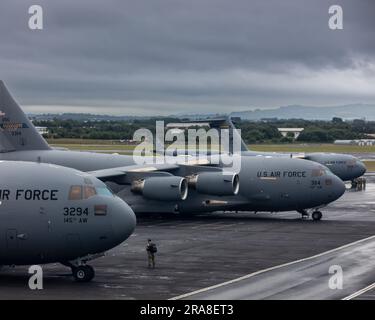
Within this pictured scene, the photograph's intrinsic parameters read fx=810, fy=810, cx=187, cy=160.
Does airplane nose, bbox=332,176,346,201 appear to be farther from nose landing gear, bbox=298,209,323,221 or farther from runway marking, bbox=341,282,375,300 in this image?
runway marking, bbox=341,282,375,300

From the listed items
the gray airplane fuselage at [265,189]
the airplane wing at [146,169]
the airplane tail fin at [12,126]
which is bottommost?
the gray airplane fuselage at [265,189]

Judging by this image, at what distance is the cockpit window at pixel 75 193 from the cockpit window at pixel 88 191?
17 centimetres

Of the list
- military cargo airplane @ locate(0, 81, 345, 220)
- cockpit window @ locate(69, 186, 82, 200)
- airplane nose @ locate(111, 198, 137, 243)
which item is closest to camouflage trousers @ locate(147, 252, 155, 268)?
airplane nose @ locate(111, 198, 137, 243)

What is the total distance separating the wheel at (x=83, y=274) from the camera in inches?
1066

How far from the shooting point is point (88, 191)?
89.0 ft

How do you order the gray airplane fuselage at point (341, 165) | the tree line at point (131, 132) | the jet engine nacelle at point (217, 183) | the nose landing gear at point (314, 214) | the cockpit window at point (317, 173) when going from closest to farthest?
the jet engine nacelle at point (217, 183), the cockpit window at point (317, 173), the nose landing gear at point (314, 214), the gray airplane fuselage at point (341, 165), the tree line at point (131, 132)

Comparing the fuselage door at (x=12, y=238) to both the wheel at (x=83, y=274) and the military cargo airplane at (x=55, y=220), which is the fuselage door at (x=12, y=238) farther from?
the wheel at (x=83, y=274)

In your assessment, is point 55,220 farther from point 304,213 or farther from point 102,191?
point 304,213

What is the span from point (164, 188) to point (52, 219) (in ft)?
68.4

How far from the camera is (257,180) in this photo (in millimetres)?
48844

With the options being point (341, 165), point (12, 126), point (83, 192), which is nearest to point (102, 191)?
A: point (83, 192)

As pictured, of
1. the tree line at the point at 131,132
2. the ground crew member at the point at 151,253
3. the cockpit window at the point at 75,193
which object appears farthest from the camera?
the tree line at the point at 131,132

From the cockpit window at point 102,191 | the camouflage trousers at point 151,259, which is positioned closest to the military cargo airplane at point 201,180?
the camouflage trousers at point 151,259
